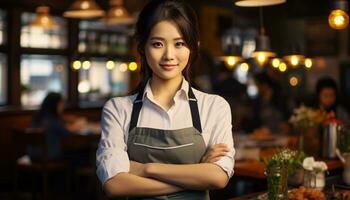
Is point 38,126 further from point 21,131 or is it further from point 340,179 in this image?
point 340,179

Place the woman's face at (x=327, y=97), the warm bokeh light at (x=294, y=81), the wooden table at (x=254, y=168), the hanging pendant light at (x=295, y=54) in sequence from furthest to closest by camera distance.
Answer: the warm bokeh light at (x=294, y=81) < the woman's face at (x=327, y=97) < the hanging pendant light at (x=295, y=54) < the wooden table at (x=254, y=168)

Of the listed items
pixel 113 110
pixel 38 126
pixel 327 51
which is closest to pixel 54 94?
pixel 38 126

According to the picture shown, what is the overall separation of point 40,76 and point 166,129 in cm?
655

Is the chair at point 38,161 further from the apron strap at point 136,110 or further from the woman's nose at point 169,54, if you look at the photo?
the woman's nose at point 169,54

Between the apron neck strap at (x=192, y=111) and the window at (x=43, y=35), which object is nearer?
the apron neck strap at (x=192, y=111)

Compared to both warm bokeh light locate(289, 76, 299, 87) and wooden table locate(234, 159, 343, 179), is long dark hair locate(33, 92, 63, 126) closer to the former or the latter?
wooden table locate(234, 159, 343, 179)

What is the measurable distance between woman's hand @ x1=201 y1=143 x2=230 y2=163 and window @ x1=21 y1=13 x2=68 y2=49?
6168 mm

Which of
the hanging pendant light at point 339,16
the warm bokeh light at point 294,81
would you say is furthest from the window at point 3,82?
the hanging pendant light at point 339,16

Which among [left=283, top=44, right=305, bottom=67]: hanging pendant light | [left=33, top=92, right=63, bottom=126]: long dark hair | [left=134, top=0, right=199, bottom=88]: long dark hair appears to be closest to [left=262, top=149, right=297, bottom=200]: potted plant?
[left=134, top=0, right=199, bottom=88]: long dark hair

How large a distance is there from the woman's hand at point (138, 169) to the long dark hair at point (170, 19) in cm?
43

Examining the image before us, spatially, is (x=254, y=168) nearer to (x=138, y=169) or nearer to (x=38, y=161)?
(x=138, y=169)

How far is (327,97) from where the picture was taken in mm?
5605

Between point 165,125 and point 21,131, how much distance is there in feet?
14.3

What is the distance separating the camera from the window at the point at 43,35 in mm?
7887
